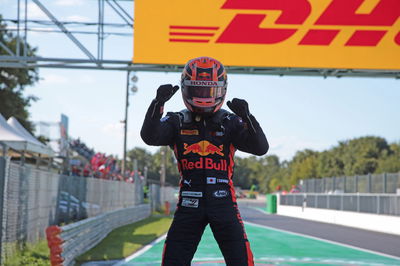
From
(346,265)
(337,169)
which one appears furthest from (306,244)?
(337,169)

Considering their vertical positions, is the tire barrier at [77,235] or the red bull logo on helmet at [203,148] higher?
the red bull logo on helmet at [203,148]

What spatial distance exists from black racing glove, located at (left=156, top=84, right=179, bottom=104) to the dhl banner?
40.4 feet

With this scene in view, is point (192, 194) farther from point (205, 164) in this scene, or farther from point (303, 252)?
point (303, 252)

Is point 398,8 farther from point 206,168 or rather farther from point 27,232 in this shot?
point 206,168

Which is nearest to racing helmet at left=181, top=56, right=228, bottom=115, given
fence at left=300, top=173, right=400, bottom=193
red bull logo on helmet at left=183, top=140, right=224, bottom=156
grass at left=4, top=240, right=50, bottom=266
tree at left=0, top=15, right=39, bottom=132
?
red bull logo on helmet at left=183, top=140, right=224, bottom=156

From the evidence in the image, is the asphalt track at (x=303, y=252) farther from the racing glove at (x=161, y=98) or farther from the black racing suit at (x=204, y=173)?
the racing glove at (x=161, y=98)

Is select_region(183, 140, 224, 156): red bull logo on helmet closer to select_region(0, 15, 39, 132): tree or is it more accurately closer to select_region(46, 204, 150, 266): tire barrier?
select_region(46, 204, 150, 266): tire barrier

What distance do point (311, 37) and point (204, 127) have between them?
13.3m

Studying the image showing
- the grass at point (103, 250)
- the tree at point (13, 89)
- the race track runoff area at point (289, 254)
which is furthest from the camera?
the tree at point (13, 89)

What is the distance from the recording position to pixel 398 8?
18.4 m

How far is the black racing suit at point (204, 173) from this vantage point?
204 inches

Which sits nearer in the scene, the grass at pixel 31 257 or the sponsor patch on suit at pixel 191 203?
the sponsor patch on suit at pixel 191 203

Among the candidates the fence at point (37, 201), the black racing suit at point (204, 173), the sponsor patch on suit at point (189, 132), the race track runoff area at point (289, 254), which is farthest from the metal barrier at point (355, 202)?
the sponsor patch on suit at point (189, 132)

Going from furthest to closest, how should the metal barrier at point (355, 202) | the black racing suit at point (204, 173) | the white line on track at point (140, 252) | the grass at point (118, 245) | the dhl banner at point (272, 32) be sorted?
1. the metal barrier at point (355, 202)
2. the dhl banner at point (272, 32)
3. the grass at point (118, 245)
4. the white line on track at point (140, 252)
5. the black racing suit at point (204, 173)
